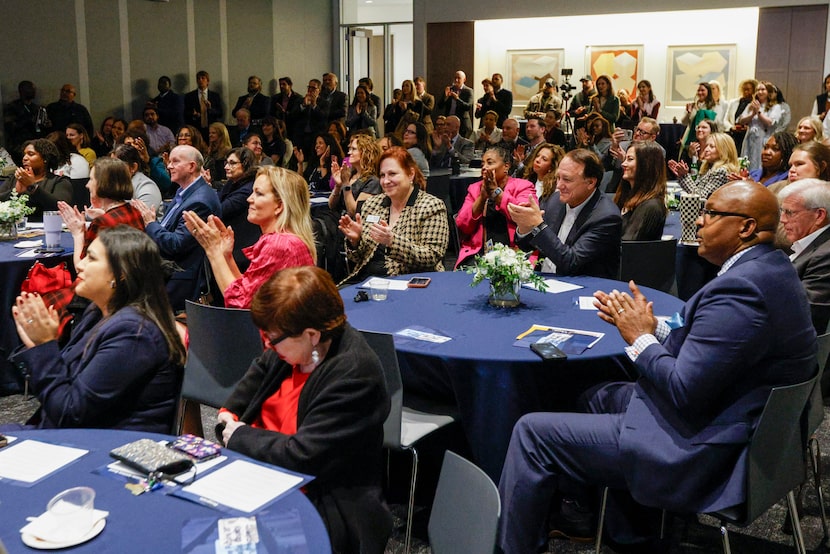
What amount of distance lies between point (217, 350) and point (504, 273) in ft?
4.27

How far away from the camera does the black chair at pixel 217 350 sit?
139 inches

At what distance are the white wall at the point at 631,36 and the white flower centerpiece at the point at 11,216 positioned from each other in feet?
42.1

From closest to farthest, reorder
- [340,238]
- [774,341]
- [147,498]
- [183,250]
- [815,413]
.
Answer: [147,498]
[774,341]
[815,413]
[183,250]
[340,238]

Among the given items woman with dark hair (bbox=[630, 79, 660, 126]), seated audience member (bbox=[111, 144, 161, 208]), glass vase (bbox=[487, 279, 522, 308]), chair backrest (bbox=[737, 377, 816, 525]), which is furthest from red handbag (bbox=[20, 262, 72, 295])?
woman with dark hair (bbox=[630, 79, 660, 126])

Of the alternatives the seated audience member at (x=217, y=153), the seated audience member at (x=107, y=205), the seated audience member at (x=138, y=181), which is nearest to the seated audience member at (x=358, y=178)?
the seated audience member at (x=138, y=181)

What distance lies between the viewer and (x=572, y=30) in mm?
16766

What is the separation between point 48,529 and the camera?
1850mm

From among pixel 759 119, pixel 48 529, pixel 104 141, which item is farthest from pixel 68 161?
pixel 759 119

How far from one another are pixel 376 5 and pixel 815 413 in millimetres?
16785

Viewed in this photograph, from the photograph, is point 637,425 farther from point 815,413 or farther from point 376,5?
point 376,5

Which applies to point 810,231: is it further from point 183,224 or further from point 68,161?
point 68,161

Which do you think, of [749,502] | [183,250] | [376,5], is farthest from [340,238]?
[376,5]

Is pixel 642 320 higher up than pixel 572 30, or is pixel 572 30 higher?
pixel 572 30

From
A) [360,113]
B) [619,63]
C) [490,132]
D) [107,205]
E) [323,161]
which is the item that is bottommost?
[107,205]
